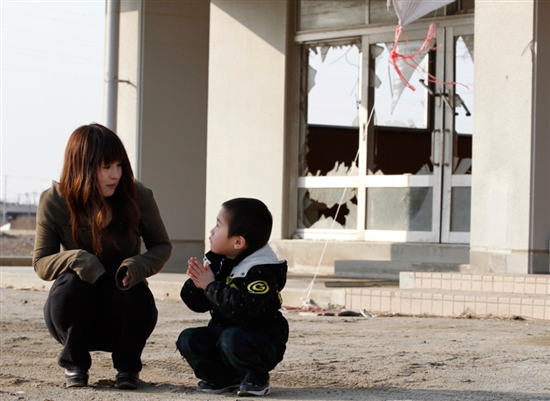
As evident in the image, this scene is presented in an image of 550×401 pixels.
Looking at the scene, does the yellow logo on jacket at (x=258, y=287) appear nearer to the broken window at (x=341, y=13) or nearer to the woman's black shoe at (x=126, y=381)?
the woman's black shoe at (x=126, y=381)

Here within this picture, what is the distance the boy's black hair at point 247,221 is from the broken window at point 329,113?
6.81 metres

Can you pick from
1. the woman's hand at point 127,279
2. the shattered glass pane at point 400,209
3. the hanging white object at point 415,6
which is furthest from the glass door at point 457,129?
the woman's hand at point 127,279

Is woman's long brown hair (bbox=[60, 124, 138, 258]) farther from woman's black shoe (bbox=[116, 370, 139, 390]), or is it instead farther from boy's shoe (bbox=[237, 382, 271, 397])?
boy's shoe (bbox=[237, 382, 271, 397])

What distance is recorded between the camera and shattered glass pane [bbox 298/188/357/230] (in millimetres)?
10219

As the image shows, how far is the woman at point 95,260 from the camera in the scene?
11.3 feet

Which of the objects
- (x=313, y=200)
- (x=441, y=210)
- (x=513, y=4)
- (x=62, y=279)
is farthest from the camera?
(x=313, y=200)

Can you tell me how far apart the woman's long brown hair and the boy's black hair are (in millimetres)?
505

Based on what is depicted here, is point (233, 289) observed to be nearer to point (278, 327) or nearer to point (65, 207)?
point (278, 327)

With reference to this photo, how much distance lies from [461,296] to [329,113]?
4.51 meters

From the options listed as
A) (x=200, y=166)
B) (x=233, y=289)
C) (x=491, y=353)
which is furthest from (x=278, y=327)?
(x=200, y=166)

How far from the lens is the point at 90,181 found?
3.54 meters

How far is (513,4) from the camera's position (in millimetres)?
7746

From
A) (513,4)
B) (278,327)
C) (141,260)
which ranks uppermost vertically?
(513,4)

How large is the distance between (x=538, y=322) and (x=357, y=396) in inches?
126
